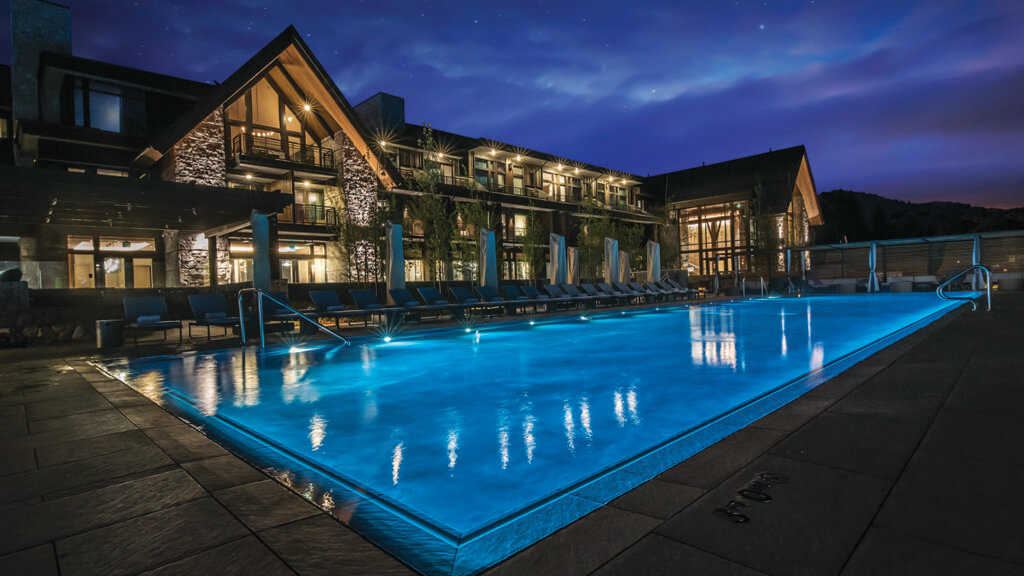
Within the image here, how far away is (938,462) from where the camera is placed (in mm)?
2375

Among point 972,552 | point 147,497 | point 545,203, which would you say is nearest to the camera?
point 972,552

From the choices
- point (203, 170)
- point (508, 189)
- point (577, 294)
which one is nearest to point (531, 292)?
point (577, 294)

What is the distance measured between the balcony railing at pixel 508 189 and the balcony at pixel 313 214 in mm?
4187

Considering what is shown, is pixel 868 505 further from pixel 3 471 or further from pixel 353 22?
pixel 353 22

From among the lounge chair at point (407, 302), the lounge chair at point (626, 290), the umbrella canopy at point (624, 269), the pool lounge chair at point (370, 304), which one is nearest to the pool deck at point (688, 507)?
the pool lounge chair at point (370, 304)

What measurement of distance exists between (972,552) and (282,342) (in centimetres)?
1029

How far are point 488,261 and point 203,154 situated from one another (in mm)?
12200

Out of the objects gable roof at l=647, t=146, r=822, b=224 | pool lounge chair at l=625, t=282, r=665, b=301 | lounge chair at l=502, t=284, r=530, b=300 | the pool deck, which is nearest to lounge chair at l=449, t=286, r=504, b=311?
lounge chair at l=502, t=284, r=530, b=300

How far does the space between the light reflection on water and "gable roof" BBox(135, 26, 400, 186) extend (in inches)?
534

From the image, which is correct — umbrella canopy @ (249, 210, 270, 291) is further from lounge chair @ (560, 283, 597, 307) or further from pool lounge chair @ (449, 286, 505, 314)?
lounge chair @ (560, 283, 597, 307)

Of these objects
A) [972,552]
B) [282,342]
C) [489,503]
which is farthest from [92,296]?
[972,552]

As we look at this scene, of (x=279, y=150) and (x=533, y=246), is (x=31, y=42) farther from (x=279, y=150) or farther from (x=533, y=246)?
(x=533, y=246)

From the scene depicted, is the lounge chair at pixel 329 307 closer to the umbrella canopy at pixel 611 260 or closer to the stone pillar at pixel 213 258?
the stone pillar at pixel 213 258

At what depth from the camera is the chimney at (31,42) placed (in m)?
19.3
